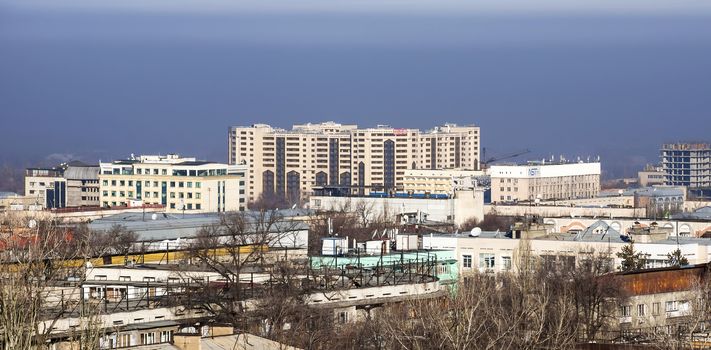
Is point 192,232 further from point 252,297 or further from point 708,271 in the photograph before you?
point 252,297

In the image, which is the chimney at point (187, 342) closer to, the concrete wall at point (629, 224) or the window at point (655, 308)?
the window at point (655, 308)

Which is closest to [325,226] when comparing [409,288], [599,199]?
[409,288]

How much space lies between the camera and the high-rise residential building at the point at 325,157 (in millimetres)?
176250

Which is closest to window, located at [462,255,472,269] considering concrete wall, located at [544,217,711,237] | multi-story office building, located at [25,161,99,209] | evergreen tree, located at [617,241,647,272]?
evergreen tree, located at [617,241,647,272]

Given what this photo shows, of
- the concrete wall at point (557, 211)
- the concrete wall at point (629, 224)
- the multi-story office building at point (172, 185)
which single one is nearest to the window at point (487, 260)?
the concrete wall at point (629, 224)

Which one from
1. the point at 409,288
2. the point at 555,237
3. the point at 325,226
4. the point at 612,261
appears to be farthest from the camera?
the point at 325,226

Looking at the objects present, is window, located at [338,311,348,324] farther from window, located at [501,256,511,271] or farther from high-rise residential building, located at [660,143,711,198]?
high-rise residential building, located at [660,143,711,198]

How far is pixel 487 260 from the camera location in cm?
5694

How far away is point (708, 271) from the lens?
4475 centimetres

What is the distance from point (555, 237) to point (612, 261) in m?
4.84

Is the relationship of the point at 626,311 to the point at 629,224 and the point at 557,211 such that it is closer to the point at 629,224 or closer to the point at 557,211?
the point at 629,224

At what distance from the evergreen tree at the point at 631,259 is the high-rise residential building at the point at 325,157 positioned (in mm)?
118183

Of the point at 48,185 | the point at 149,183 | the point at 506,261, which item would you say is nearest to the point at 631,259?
the point at 506,261

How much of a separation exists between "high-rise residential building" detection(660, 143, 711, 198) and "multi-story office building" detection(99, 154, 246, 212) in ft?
243
